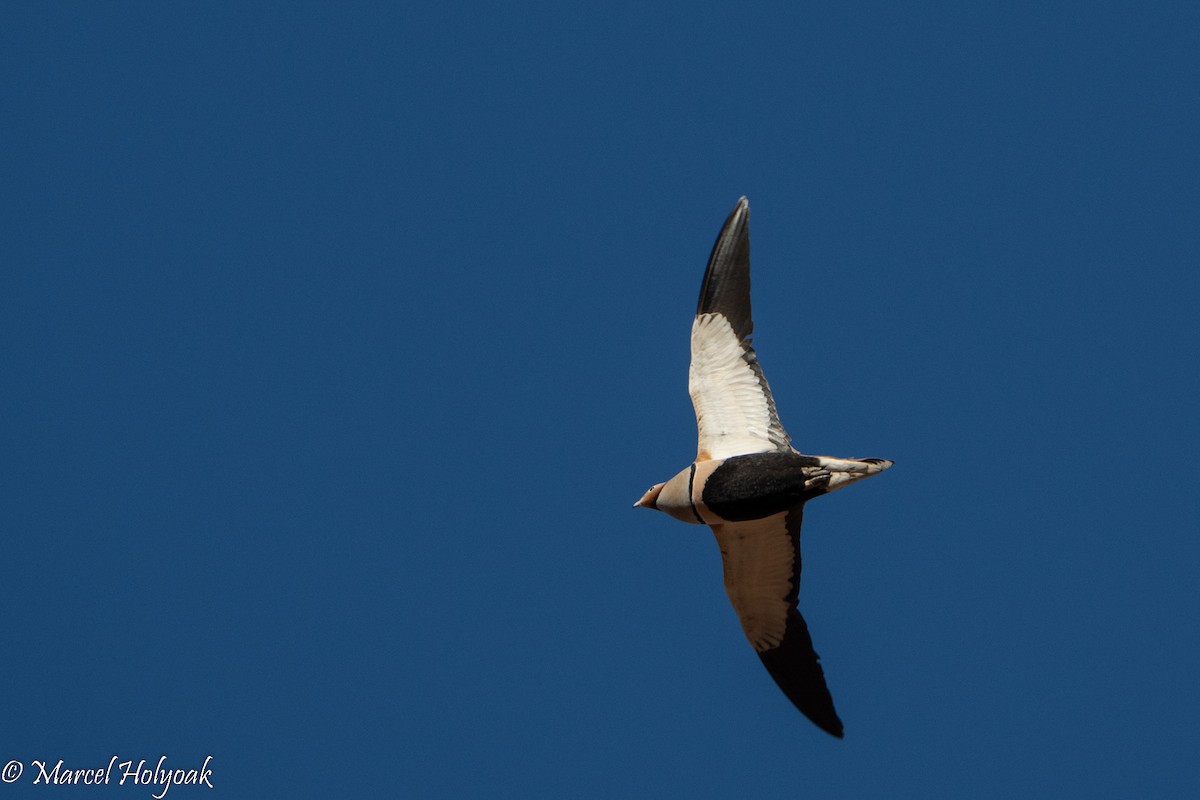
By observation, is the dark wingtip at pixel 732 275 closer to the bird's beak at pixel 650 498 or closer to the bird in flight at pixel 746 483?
the bird in flight at pixel 746 483

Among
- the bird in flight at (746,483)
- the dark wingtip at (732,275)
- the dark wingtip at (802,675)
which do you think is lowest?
the dark wingtip at (802,675)

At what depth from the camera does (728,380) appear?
9.61m

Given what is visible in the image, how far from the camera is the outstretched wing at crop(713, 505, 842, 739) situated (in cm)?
967

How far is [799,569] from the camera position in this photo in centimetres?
983

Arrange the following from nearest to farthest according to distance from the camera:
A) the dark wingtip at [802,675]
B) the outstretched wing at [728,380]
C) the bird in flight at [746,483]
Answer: the bird in flight at [746,483] < the outstretched wing at [728,380] < the dark wingtip at [802,675]

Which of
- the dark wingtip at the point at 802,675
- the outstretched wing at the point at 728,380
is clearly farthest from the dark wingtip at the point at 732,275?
the dark wingtip at the point at 802,675

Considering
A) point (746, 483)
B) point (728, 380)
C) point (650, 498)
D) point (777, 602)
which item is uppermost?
point (728, 380)

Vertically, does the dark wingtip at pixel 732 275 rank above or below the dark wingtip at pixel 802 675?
above

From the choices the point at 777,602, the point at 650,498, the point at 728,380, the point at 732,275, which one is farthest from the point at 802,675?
the point at 732,275

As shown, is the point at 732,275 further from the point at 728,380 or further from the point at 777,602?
the point at 777,602

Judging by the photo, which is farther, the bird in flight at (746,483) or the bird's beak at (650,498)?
the bird's beak at (650,498)

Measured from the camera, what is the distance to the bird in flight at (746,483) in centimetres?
905

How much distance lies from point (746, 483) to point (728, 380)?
868 millimetres

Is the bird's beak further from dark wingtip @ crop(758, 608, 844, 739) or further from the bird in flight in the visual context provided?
dark wingtip @ crop(758, 608, 844, 739)
